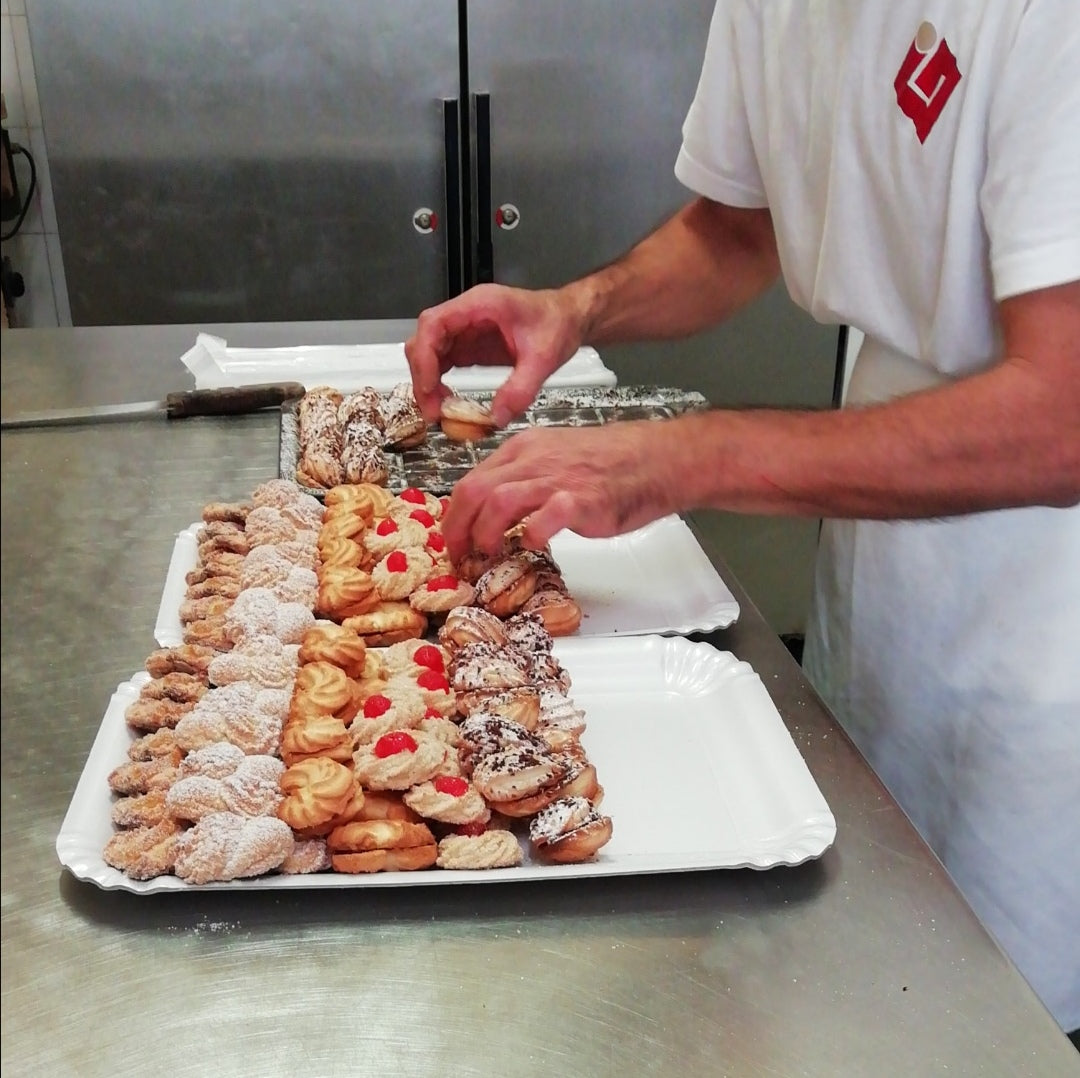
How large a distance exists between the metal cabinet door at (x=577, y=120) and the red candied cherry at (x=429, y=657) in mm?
1760

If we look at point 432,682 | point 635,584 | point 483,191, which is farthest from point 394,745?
point 483,191

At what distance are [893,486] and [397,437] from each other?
2.49 feet

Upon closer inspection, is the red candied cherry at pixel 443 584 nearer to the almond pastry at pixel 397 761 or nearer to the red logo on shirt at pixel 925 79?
the almond pastry at pixel 397 761

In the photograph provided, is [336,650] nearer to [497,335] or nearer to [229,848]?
[229,848]

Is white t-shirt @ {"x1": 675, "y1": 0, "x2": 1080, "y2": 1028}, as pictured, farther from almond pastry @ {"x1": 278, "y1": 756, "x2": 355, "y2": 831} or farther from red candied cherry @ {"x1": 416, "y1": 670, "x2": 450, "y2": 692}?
almond pastry @ {"x1": 278, "y1": 756, "x2": 355, "y2": 831}

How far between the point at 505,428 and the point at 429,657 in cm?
62

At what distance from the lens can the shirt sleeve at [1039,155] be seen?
930 mm

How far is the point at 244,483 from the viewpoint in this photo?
1469mm

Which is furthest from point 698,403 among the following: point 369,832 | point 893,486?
point 369,832

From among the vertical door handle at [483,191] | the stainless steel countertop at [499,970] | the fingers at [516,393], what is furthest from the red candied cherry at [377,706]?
the vertical door handle at [483,191]

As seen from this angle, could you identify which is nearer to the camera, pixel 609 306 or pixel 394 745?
pixel 394 745

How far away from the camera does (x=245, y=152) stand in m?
2.57

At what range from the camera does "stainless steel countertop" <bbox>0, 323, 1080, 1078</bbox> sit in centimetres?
73

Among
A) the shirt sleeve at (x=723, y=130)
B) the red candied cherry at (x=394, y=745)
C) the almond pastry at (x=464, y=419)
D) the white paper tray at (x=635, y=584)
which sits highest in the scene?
the shirt sleeve at (x=723, y=130)
